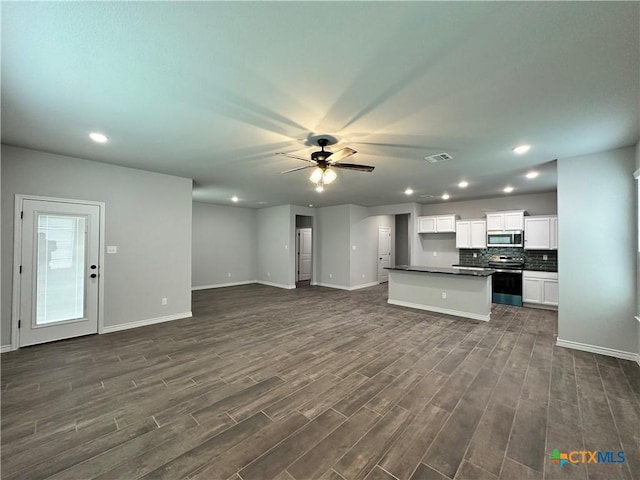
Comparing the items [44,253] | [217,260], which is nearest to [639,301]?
[44,253]

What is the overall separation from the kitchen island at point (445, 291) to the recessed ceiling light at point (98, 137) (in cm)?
564

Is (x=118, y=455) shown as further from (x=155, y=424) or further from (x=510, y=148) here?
(x=510, y=148)

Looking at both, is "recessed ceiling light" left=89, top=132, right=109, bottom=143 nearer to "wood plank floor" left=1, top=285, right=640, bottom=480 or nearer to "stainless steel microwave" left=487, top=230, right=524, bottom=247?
"wood plank floor" left=1, top=285, right=640, bottom=480

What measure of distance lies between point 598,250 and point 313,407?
417 cm

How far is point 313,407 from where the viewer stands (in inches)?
91.7

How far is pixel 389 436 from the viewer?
1.98m

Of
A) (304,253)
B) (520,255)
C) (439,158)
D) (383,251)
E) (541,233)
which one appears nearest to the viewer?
(439,158)

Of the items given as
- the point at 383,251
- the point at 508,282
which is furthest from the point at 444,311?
the point at 383,251

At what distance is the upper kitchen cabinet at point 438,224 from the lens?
293 inches

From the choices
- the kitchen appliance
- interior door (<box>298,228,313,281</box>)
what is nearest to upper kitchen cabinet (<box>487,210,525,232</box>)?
the kitchen appliance

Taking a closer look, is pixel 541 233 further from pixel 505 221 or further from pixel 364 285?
pixel 364 285

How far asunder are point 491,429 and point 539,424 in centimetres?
44

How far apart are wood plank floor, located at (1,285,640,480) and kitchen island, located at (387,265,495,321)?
0.90 metres

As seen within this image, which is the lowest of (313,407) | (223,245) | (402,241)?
(313,407)
